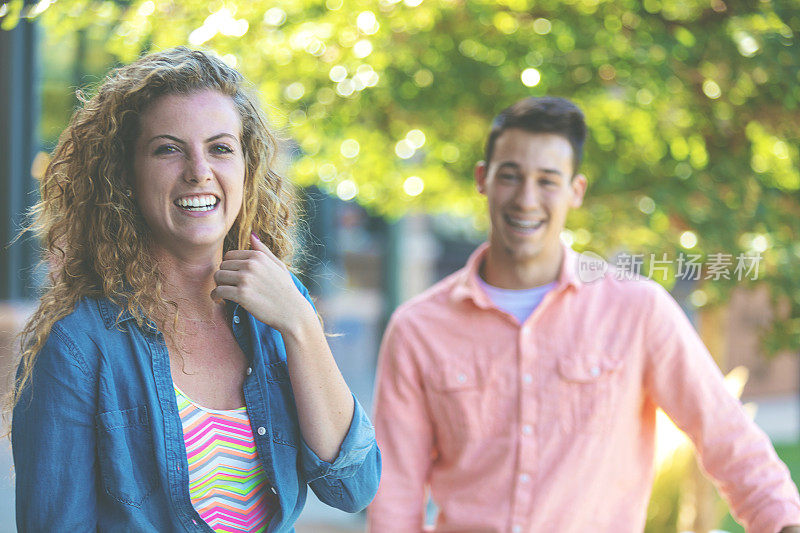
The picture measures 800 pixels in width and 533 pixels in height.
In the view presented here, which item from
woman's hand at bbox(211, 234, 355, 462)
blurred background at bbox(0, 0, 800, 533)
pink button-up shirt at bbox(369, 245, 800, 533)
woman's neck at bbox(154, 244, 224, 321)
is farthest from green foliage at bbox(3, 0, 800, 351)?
woman's hand at bbox(211, 234, 355, 462)

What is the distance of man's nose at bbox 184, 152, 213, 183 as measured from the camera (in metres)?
1.63

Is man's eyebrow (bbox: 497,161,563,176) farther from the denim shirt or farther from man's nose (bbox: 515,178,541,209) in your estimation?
the denim shirt

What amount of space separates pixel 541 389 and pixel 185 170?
1.38 m

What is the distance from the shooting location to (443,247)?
18516 millimetres

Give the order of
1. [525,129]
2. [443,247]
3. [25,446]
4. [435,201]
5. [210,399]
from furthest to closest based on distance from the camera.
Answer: [443,247] → [435,201] → [525,129] → [210,399] → [25,446]

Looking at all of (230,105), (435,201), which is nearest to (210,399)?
(230,105)

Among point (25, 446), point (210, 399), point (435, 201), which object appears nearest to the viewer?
point (25, 446)

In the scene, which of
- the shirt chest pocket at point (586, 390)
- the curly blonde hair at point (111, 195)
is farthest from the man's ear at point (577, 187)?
the curly blonde hair at point (111, 195)

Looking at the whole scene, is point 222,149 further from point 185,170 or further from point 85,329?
point 85,329

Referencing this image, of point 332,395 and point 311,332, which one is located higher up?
point 311,332

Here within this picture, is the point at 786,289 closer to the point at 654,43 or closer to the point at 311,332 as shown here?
the point at 654,43

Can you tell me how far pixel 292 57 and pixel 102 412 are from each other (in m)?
2.14

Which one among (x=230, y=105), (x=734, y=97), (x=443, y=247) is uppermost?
(x=734, y=97)

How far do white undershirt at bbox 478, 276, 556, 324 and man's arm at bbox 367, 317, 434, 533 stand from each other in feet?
1.08
